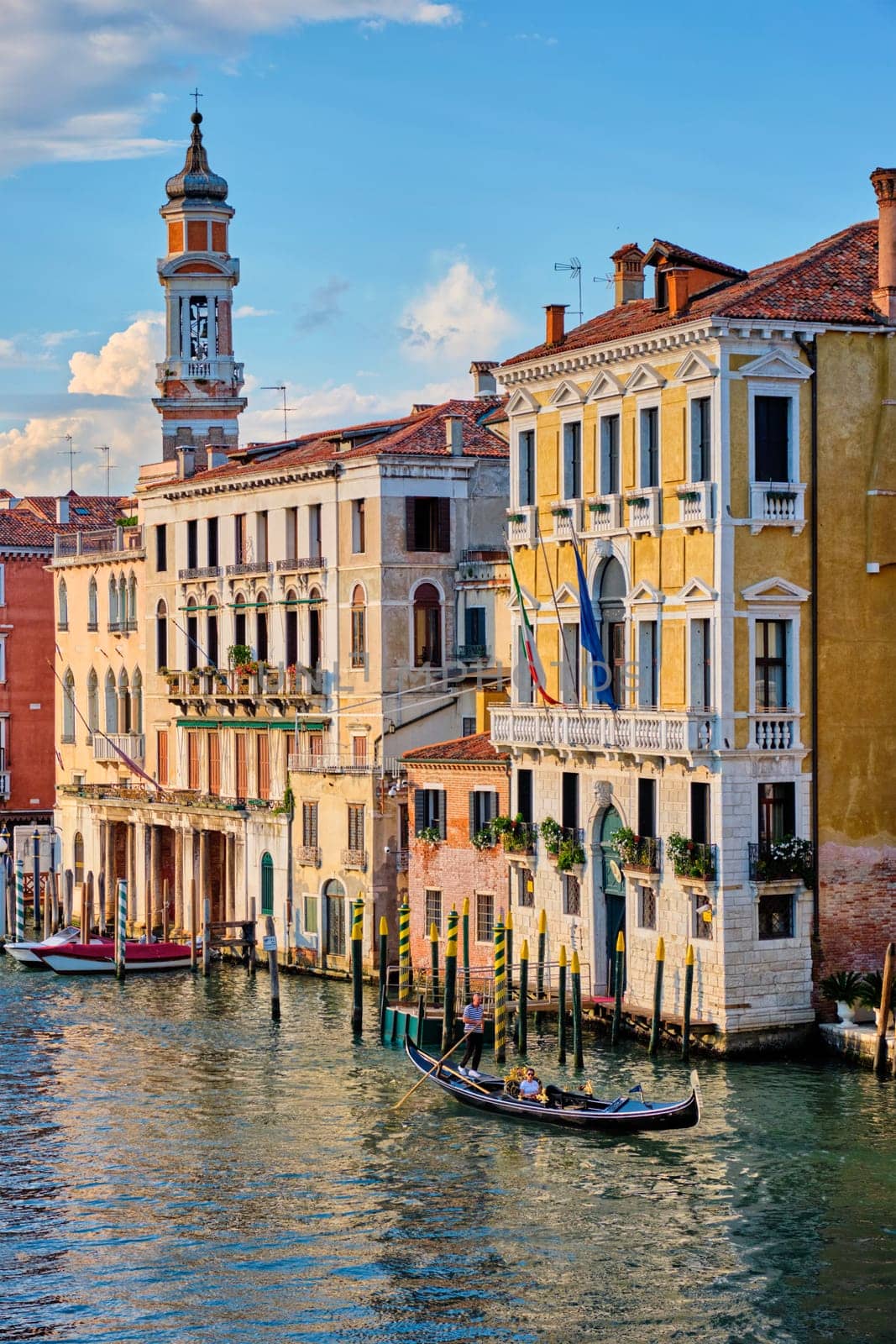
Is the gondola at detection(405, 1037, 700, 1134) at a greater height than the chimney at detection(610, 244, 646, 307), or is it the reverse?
the chimney at detection(610, 244, 646, 307)

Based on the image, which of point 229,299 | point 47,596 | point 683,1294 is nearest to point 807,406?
point 683,1294

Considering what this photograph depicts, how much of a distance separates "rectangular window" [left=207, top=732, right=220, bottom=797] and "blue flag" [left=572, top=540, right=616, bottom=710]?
2053cm

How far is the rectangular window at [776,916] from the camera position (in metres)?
42.1

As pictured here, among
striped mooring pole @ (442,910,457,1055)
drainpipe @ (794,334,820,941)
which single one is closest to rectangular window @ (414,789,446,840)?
striped mooring pole @ (442,910,457,1055)

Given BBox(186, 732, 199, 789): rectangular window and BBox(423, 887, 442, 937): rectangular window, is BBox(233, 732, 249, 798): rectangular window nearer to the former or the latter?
BBox(186, 732, 199, 789): rectangular window

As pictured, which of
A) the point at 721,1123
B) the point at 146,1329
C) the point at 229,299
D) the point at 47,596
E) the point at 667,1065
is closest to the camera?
the point at 146,1329

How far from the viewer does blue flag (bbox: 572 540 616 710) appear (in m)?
44.8

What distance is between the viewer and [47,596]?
81250 millimetres

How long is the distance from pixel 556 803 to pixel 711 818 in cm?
548

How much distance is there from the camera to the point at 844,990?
4197cm

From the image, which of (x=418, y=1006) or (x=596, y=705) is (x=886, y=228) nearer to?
(x=596, y=705)

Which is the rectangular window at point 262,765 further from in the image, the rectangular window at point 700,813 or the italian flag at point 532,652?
the rectangular window at point 700,813

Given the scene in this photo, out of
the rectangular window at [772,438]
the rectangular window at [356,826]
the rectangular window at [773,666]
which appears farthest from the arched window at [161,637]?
the rectangular window at [772,438]

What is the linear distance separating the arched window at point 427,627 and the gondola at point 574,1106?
18940 millimetres
